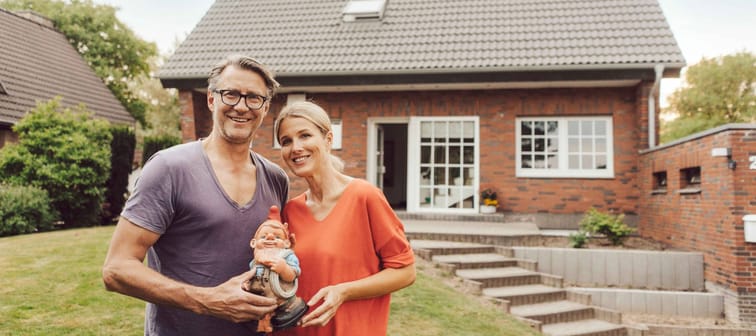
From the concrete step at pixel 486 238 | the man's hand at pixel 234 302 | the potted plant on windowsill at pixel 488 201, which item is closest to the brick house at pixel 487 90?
the potted plant on windowsill at pixel 488 201

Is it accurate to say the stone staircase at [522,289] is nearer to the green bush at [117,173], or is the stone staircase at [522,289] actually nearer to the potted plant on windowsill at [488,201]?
the potted plant on windowsill at [488,201]

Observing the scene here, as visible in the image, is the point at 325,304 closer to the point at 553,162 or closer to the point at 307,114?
the point at 307,114

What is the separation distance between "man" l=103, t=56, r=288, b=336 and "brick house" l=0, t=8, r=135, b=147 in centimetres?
1340

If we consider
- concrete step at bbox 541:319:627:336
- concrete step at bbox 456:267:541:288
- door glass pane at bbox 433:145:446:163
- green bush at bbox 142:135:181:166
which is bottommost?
concrete step at bbox 541:319:627:336

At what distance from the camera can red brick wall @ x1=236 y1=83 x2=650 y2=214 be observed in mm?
10461

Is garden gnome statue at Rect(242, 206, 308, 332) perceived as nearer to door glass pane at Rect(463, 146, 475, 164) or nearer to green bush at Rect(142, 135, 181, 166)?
door glass pane at Rect(463, 146, 475, 164)

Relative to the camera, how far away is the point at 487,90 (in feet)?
36.4

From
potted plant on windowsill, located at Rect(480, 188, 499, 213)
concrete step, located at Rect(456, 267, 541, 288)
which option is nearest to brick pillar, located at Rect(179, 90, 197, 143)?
potted plant on windowsill, located at Rect(480, 188, 499, 213)

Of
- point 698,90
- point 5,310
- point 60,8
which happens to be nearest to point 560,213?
point 5,310

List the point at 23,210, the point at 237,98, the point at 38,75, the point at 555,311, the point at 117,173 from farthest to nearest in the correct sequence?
the point at 38,75 → the point at 117,173 → the point at 23,210 → the point at 555,311 → the point at 237,98

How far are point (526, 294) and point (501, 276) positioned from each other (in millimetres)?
453

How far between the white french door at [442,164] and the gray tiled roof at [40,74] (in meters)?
10.0

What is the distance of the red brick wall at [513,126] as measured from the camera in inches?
412

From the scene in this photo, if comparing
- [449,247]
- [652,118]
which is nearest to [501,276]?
[449,247]
